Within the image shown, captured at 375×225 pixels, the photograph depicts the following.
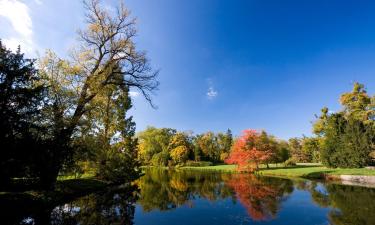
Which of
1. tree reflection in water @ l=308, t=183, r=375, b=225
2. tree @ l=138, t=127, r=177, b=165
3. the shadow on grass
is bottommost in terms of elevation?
tree reflection in water @ l=308, t=183, r=375, b=225

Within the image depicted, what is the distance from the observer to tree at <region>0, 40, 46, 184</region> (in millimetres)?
10938

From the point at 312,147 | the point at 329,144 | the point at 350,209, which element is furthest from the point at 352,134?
the point at 312,147

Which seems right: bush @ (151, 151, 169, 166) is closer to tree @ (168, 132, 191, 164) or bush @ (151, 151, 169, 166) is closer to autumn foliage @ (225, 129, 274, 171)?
tree @ (168, 132, 191, 164)

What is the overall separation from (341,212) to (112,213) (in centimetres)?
1139

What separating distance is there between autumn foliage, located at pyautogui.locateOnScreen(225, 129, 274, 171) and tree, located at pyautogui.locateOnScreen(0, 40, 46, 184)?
3335 centimetres

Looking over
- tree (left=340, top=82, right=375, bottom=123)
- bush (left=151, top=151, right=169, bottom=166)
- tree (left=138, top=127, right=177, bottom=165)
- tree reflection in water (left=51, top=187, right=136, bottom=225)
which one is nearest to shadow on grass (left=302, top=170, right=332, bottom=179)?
tree (left=340, top=82, right=375, bottom=123)

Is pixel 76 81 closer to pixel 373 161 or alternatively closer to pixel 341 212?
pixel 341 212

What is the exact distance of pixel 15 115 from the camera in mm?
11266

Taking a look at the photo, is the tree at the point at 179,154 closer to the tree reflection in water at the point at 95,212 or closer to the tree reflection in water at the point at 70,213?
the tree reflection in water at the point at 95,212

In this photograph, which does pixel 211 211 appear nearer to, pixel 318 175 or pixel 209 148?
pixel 318 175

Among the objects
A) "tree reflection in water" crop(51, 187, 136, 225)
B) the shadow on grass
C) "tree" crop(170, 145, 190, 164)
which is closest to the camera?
"tree reflection in water" crop(51, 187, 136, 225)

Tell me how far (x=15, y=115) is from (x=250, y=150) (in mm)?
35508

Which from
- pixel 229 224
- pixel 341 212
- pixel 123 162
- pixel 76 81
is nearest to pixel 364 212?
pixel 341 212

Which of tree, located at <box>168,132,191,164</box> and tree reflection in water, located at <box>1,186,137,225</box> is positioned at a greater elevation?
tree, located at <box>168,132,191,164</box>
